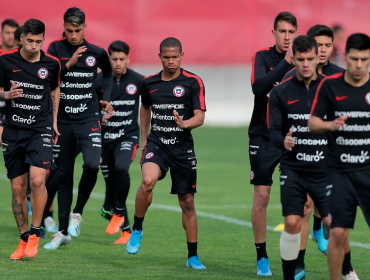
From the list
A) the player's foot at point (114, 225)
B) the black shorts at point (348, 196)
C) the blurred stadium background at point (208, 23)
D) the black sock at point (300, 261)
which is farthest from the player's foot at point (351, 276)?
the blurred stadium background at point (208, 23)

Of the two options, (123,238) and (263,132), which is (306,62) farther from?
(123,238)

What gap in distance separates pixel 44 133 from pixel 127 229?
213cm

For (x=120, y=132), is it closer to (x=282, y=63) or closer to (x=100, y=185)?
(x=282, y=63)

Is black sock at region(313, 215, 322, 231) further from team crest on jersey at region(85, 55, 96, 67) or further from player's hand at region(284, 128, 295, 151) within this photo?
team crest on jersey at region(85, 55, 96, 67)

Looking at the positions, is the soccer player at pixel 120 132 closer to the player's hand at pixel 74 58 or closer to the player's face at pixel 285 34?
the player's hand at pixel 74 58

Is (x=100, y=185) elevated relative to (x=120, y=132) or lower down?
lower down

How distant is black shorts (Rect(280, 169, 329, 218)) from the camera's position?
751 centimetres

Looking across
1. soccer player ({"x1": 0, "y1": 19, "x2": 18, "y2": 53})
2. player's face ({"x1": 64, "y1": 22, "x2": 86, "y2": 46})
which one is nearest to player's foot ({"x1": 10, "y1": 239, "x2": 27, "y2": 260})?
player's face ({"x1": 64, "y1": 22, "x2": 86, "y2": 46})

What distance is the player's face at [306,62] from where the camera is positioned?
24.3ft

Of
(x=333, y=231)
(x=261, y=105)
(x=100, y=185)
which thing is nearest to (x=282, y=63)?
(x=261, y=105)

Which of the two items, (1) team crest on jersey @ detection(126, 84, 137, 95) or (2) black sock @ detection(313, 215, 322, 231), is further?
(1) team crest on jersey @ detection(126, 84, 137, 95)

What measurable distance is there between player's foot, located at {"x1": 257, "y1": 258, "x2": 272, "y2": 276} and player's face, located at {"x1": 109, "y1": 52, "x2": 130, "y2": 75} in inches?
160

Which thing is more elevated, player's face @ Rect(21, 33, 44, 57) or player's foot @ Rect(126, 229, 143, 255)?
player's face @ Rect(21, 33, 44, 57)

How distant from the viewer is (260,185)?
873 cm
